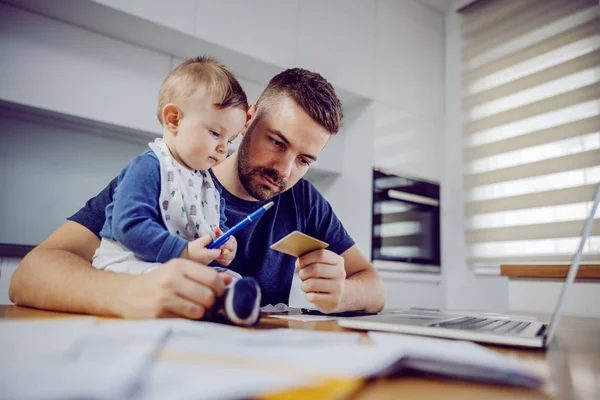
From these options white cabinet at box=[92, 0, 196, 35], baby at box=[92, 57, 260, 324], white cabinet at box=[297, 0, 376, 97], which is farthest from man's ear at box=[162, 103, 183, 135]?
white cabinet at box=[297, 0, 376, 97]

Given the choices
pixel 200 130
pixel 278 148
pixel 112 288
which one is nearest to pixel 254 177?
pixel 278 148

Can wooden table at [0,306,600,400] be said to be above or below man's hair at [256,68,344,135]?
below

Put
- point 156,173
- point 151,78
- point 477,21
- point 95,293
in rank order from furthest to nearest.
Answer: point 477,21
point 151,78
point 156,173
point 95,293

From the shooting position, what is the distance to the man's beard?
1280 millimetres

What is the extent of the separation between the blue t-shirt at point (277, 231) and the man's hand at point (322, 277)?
0.38 m

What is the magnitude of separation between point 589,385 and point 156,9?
7.17 ft

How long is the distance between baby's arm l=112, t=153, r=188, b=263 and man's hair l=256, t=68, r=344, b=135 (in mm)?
584

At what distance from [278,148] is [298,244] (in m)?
0.56

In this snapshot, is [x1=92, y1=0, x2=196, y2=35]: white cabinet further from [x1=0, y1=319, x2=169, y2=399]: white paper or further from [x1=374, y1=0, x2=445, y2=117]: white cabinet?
[x1=0, y1=319, x2=169, y2=399]: white paper

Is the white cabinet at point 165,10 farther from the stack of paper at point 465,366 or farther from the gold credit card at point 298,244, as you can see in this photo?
the stack of paper at point 465,366

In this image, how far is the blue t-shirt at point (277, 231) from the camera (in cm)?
129

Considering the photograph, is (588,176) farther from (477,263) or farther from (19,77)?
(19,77)

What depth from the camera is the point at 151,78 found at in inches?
87.5

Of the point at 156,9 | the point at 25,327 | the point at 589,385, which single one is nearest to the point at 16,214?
the point at 156,9
